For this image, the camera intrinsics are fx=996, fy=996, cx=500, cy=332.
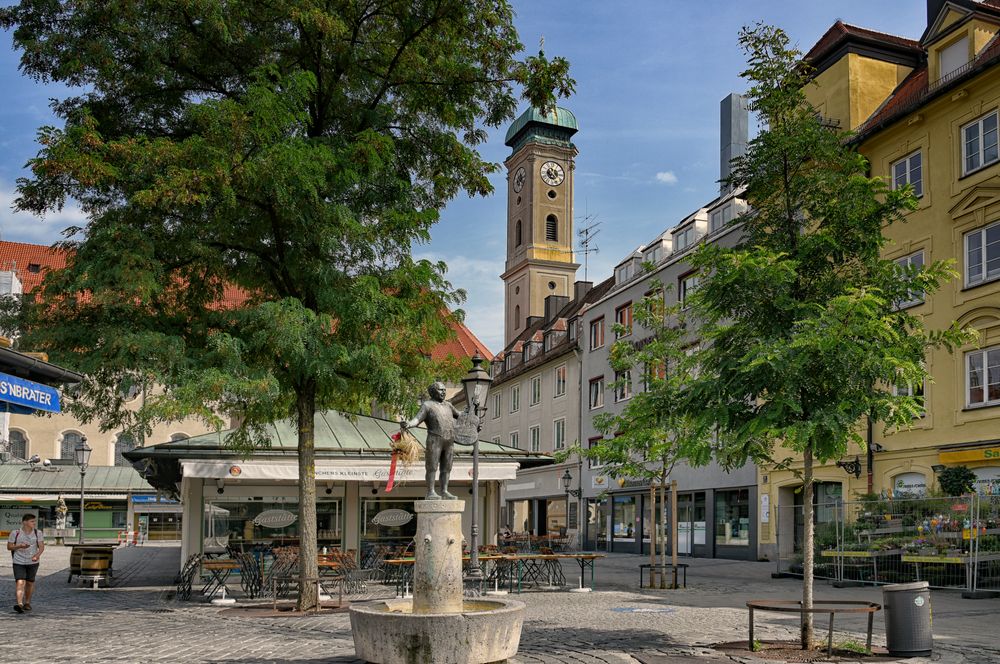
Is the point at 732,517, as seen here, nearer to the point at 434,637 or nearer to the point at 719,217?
the point at 719,217

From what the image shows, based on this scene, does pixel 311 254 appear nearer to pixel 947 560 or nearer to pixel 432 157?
pixel 432 157

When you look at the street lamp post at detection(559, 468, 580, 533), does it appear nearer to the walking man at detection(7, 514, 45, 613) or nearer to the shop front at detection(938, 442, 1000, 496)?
the shop front at detection(938, 442, 1000, 496)

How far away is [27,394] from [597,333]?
37234mm

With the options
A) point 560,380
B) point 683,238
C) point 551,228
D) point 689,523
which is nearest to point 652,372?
point 689,523

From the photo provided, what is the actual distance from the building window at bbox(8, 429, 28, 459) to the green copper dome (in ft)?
150

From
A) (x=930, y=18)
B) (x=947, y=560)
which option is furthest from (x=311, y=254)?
(x=930, y=18)

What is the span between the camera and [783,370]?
11.1 metres

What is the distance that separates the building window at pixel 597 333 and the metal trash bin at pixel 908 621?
111ft

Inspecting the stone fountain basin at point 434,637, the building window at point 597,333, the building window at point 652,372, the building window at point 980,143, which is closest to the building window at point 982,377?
the building window at point 980,143

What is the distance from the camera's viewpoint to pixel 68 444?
208 feet

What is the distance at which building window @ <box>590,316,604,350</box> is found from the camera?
4547 centimetres

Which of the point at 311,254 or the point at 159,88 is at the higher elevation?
the point at 159,88

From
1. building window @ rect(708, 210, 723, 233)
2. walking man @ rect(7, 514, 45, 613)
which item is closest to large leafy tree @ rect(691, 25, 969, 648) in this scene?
walking man @ rect(7, 514, 45, 613)

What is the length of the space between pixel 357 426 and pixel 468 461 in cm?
323
